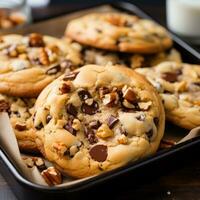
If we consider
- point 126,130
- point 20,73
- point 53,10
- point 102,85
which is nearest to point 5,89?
point 20,73

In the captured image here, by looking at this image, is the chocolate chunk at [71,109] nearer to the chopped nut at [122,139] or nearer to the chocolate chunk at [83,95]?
the chocolate chunk at [83,95]

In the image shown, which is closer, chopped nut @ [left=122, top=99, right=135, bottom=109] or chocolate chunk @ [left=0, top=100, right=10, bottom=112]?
chopped nut @ [left=122, top=99, right=135, bottom=109]

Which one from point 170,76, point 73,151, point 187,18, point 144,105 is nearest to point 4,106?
point 73,151

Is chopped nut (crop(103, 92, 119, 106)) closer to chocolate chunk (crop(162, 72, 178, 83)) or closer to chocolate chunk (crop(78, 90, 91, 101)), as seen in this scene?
chocolate chunk (crop(78, 90, 91, 101))

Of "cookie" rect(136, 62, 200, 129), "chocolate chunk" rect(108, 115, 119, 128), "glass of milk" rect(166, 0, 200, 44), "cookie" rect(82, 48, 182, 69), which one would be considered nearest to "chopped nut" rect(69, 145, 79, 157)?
"chocolate chunk" rect(108, 115, 119, 128)

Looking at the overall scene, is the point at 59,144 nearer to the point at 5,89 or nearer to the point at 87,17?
the point at 5,89

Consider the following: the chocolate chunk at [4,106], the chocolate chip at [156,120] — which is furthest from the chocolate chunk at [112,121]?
the chocolate chunk at [4,106]
